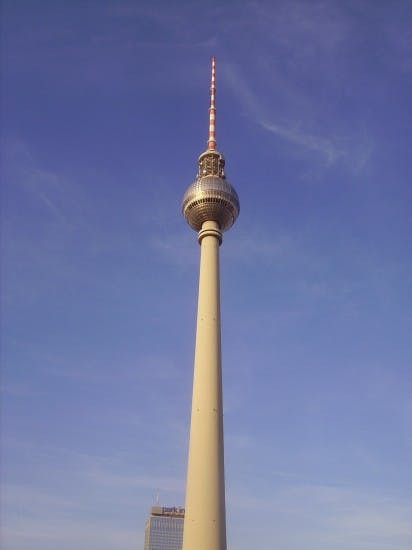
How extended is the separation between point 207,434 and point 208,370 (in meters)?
7.20

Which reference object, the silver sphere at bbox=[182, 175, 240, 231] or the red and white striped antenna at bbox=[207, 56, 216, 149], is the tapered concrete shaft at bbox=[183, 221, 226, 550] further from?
the red and white striped antenna at bbox=[207, 56, 216, 149]

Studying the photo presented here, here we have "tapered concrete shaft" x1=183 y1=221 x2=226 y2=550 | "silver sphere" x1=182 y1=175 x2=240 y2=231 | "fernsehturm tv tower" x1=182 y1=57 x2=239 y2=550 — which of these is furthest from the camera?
"silver sphere" x1=182 y1=175 x2=240 y2=231

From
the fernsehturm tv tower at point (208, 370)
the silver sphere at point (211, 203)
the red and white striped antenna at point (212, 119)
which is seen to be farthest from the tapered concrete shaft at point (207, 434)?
the red and white striped antenna at point (212, 119)

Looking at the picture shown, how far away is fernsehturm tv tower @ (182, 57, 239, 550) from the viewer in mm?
55781

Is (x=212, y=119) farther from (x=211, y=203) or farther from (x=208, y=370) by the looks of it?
(x=208, y=370)

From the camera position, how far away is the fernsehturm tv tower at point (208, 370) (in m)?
55.8

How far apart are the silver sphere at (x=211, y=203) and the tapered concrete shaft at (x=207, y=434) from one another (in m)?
6.52

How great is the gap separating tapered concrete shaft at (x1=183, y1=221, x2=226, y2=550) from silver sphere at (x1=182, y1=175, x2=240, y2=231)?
21.4 feet

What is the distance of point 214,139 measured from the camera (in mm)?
84375

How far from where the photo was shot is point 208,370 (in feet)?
208

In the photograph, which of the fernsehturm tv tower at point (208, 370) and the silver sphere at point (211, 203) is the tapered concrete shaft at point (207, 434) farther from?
the silver sphere at point (211, 203)

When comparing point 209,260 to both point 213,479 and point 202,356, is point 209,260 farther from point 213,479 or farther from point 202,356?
point 213,479

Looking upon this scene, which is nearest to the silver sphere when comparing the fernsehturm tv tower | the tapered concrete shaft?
the fernsehturm tv tower

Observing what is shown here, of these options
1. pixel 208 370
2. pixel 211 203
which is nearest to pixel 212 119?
pixel 211 203
